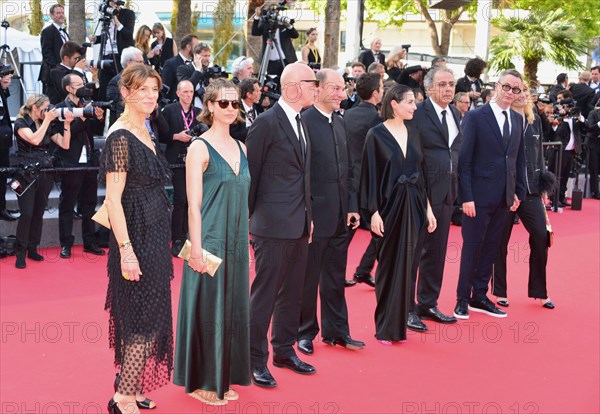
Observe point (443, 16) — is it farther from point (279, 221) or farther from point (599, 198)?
point (279, 221)

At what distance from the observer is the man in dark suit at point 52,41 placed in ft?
33.6

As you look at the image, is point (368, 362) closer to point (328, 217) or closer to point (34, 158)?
point (328, 217)

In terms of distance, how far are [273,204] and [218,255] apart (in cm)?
60

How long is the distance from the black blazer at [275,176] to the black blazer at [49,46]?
20.3 ft

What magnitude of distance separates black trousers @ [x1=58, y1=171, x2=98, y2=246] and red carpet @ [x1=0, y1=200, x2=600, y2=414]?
742 mm

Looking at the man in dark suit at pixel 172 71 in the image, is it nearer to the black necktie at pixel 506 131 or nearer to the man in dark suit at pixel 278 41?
the man in dark suit at pixel 278 41

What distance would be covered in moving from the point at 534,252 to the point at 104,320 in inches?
138

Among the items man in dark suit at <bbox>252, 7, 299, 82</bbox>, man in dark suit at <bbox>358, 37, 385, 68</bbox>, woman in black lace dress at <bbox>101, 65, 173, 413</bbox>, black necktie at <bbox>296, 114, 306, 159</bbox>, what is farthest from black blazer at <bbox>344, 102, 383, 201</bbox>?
man in dark suit at <bbox>358, 37, 385, 68</bbox>

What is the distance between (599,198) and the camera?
13.9 metres

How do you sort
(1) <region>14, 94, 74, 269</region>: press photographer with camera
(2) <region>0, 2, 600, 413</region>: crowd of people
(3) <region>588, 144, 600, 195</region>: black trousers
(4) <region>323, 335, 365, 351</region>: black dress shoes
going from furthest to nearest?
(3) <region>588, 144, 600, 195</region>: black trousers
(1) <region>14, 94, 74, 269</region>: press photographer with camera
(4) <region>323, 335, 365, 351</region>: black dress shoes
(2) <region>0, 2, 600, 413</region>: crowd of people

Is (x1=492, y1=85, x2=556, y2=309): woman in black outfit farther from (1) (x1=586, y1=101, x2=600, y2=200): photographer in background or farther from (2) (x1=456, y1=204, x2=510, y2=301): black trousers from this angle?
(1) (x1=586, y1=101, x2=600, y2=200): photographer in background

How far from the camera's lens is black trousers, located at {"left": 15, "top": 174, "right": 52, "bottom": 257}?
25.6ft

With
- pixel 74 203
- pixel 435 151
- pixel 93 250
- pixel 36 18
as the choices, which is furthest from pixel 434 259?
pixel 36 18

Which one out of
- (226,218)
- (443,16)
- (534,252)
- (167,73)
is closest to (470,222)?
(534,252)
